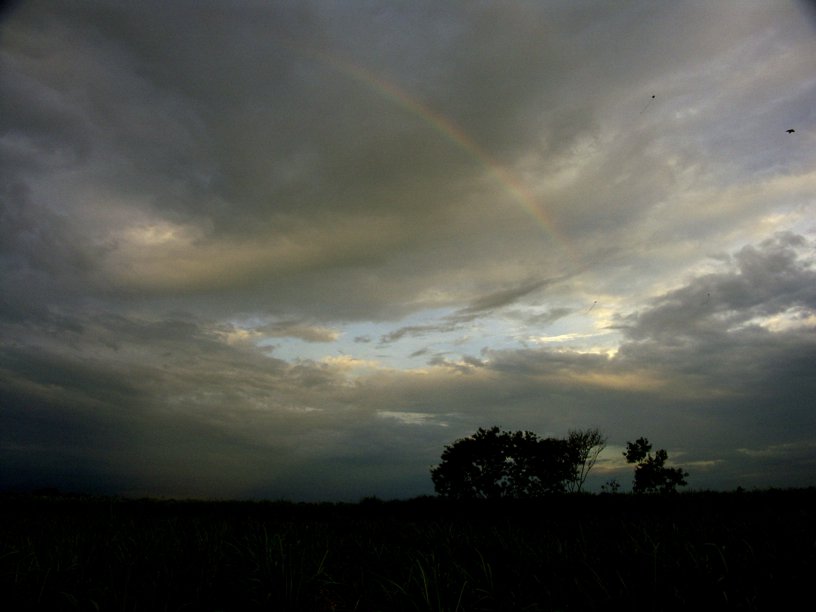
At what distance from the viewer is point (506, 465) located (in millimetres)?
45906

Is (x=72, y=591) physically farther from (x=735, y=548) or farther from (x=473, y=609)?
(x=735, y=548)

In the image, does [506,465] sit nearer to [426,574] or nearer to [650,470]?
[650,470]

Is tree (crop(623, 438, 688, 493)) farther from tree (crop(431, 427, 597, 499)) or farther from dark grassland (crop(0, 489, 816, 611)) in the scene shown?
dark grassland (crop(0, 489, 816, 611))

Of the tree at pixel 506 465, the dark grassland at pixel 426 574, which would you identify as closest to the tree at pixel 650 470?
the tree at pixel 506 465

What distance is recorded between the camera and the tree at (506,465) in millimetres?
45375

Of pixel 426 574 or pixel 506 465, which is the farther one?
pixel 506 465

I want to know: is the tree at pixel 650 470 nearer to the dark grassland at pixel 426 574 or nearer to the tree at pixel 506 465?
the tree at pixel 506 465

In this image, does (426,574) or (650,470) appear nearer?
(426,574)

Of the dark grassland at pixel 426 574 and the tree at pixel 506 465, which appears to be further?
the tree at pixel 506 465

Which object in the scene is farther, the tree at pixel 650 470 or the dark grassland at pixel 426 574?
the tree at pixel 650 470

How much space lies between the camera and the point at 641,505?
17344 millimetres

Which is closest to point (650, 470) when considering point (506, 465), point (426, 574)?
point (506, 465)

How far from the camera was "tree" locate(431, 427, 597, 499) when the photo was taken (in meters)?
45.4

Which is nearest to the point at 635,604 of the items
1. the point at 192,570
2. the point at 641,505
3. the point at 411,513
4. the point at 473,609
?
the point at 473,609
